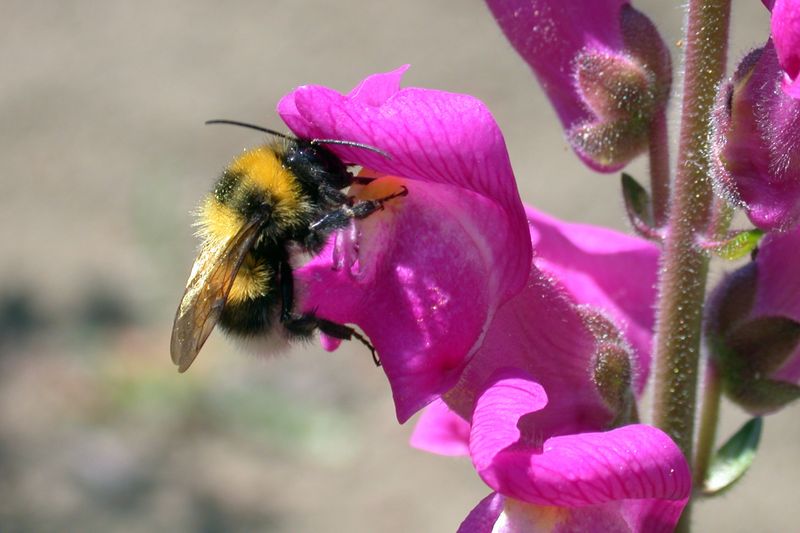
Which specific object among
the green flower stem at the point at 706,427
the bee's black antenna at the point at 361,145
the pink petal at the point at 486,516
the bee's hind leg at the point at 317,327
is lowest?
the green flower stem at the point at 706,427

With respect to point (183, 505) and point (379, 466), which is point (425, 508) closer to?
point (379, 466)

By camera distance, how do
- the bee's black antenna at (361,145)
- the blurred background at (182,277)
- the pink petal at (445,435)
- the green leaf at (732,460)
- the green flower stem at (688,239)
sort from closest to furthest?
the bee's black antenna at (361,145)
the green flower stem at (688,239)
the green leaf at (732,460)
the pink petal at (445,435)
the blurred background at (182,277)

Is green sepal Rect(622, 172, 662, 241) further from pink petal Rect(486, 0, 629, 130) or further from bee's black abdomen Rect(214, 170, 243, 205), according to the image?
bee's black abdomen Rect(214, 170, 243, 205)

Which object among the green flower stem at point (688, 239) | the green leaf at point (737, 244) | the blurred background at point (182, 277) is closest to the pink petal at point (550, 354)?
the green flower stem at point (688, 239)

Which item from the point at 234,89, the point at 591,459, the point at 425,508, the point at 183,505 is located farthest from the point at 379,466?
the point at 591,459

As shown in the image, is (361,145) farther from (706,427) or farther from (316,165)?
(706,427)

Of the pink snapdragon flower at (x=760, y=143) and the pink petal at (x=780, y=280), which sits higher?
the pink snapdragon flower at (x=760, y=143)

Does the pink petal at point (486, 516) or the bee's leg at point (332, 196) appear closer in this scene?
the pink petal at point (486, 516)

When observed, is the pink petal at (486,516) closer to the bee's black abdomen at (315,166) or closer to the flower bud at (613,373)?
the flower bud at (613,373)

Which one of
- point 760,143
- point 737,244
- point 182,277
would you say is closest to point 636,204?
point 737,244
